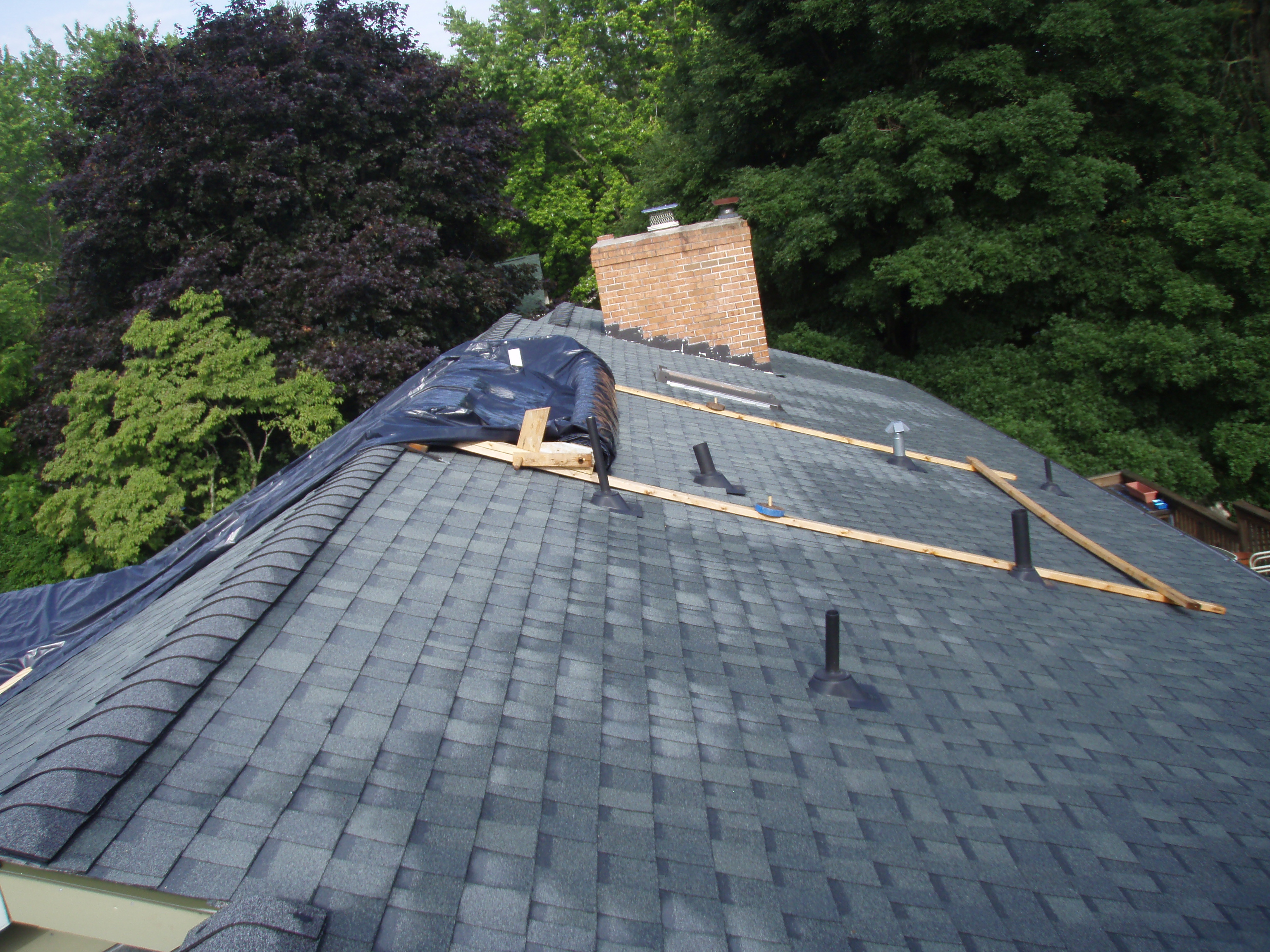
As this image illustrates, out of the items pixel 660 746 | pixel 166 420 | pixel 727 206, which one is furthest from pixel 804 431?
pixel 166 420

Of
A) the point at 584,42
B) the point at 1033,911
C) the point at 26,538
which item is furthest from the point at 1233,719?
the point at 584,42

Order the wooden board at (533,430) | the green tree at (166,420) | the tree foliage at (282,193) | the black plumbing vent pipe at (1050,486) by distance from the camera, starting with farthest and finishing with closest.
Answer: the tree foliage at (282,193) < the green tree at (166,420) < the black plumbing vent pipe at (1050,486) < the wooden board at (533,430)

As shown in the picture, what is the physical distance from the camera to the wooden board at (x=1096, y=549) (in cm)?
562

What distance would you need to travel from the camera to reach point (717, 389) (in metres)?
9.69

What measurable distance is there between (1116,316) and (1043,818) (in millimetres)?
18293

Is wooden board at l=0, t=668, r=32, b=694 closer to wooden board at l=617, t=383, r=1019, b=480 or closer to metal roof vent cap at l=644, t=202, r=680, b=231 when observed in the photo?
→ wooden board at l=617, t=383, r=1019, b=480

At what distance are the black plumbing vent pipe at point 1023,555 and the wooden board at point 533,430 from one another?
3.37 m

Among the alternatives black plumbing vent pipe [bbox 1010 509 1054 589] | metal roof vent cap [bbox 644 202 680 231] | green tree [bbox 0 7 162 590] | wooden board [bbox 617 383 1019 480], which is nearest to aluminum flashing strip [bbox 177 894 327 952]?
black plumbing vent pipe [bbox 1010 509 1054 589]

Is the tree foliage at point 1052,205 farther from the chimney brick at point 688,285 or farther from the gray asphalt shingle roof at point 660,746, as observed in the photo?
the gray asphalt shingle roof at point 660,746

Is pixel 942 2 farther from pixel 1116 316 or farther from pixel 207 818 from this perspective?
pixel 207 818

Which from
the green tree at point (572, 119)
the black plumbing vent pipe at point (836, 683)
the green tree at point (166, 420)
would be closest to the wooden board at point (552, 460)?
the black plumbing vent pipe at point (836, 683)

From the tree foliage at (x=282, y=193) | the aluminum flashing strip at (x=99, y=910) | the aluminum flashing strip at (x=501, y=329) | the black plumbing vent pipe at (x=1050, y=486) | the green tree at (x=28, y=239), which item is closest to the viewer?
the aluminum flashing strip at (x=99, y=910)

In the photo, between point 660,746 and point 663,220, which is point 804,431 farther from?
point 660,746

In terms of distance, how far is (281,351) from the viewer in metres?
16.2
